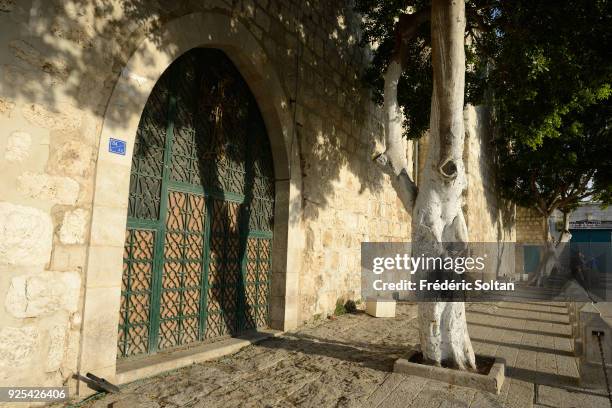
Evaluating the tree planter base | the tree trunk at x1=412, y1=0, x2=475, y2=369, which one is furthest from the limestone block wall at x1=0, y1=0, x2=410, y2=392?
the tree planter base

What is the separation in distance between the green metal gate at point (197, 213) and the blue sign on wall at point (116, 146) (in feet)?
1.21

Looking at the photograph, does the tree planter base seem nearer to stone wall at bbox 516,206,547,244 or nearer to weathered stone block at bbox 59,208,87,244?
weathered stone block at bbox 59,208,87,244

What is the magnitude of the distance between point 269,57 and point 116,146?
2.29m

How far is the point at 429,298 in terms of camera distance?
3371 mm

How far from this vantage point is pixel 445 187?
3.43 meters

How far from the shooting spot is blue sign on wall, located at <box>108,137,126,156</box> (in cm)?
296

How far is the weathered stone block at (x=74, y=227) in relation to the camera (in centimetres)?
271

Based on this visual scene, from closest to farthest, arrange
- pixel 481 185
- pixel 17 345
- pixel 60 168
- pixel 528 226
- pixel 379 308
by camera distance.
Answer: pixel 17 345, pixel 60 168, pixel 379 308, pixel 481 185, pixel 528 226

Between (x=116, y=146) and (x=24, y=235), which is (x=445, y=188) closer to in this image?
(x=116, y=146)

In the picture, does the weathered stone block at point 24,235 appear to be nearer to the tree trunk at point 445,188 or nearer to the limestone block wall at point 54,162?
the limestone block wall at point 54,162

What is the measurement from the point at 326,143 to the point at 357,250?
1873mm

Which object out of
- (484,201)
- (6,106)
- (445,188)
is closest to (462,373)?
(445,188)

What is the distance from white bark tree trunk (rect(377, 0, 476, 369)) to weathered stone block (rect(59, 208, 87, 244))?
2.53m

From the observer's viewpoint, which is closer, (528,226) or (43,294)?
(43,294)
